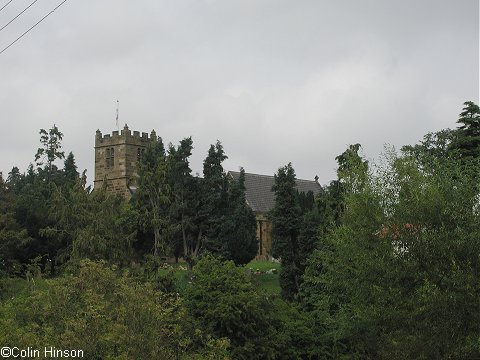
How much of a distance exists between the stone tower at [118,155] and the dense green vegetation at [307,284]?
30325 mm

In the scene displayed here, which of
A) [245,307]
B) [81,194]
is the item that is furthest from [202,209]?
[245,307]

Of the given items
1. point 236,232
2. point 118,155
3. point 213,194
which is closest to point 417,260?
point 236,232

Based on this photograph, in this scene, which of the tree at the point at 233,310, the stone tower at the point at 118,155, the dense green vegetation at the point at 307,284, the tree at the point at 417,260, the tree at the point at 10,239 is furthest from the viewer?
the stone tower at the point at 118,155

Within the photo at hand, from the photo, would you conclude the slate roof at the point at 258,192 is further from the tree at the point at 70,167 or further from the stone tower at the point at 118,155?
the tree at the point at 70,167

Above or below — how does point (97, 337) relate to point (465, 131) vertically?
below

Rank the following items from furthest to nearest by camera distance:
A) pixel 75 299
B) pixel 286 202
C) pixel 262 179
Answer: pixel 262 179 < pixel 286 202 < pixel 75 299

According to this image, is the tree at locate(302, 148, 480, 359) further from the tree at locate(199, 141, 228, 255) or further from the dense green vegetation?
the tree at locate(199, 141, 228, 255)

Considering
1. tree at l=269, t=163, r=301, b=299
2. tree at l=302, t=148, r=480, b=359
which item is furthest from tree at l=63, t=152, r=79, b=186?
Answer: tree at l=302, t=148, r=480, b=359

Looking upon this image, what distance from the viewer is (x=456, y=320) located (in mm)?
19922

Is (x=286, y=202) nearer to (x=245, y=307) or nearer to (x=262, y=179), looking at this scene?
(x=245, y=307)

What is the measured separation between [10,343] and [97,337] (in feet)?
7.49

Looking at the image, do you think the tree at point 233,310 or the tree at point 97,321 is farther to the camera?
the tree at point 233,310

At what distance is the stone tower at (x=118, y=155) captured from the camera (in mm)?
73000

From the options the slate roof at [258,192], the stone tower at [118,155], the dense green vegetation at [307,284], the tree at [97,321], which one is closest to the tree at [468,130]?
the dense green vegetation at [307,284]
